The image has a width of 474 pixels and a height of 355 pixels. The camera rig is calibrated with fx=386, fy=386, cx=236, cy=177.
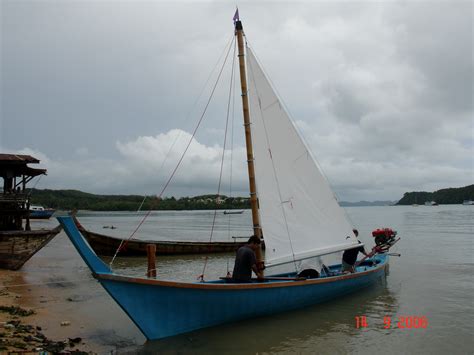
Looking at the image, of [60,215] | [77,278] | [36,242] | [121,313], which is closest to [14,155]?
[36,242]

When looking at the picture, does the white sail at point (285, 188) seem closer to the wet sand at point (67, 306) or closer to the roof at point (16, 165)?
the wet sand at point (67, 306)

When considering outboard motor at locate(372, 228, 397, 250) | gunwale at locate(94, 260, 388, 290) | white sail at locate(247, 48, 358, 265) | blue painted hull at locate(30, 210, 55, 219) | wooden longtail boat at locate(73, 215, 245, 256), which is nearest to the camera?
gunwale at locate(94, 260, 388, 290)

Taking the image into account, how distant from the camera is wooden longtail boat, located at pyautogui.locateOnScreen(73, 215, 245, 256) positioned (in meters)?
23.4

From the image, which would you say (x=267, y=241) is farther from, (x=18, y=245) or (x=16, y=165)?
(x=16, y=165)

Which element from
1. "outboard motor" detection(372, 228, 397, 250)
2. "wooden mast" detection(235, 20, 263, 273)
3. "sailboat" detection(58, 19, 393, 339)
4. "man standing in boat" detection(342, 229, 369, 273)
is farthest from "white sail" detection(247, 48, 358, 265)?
"outboard motor" detection(372, 228, 397, 250)

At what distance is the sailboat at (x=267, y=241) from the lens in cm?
805

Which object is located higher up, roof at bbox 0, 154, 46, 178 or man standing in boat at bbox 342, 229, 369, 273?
roof at bbox 0, 154, 46, 178

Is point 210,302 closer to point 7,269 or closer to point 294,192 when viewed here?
point 294,192

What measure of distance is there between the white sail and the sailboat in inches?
1.1

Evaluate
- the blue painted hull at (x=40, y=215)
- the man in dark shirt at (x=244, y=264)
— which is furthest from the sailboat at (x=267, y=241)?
the blue painted hull at (x=40, y=215)

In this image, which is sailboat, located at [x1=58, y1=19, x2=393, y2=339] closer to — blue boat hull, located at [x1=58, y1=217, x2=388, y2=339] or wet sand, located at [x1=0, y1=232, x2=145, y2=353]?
blue boat hull, located at [x1=58, y1=217, x2=388, y2=339]

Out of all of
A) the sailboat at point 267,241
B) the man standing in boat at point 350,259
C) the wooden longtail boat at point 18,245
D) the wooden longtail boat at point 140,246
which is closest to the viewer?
the sailboat at point 267,241

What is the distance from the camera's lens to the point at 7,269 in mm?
17000

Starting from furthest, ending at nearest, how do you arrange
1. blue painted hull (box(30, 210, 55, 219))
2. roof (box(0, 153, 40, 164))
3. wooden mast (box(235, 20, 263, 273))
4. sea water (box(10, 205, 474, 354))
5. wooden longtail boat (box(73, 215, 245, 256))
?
blue painted hull (box(30, 210, 55, 219)) → wooden longtail boat (box(73, 215, 245, 256)) → roof (box(0, 153, 40, 164)) → wooden mast (box(235, 20, 263, 273)) → sea water (box(10, 205, 474, 354))
